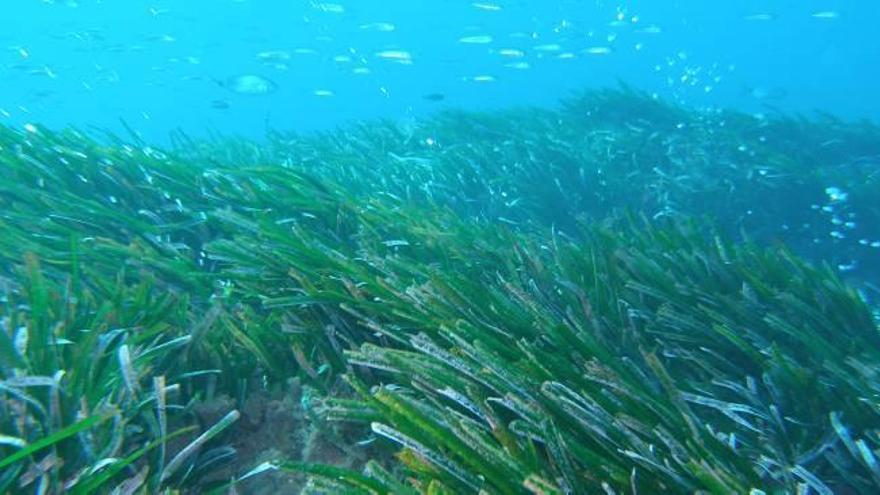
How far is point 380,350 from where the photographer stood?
8.34ft

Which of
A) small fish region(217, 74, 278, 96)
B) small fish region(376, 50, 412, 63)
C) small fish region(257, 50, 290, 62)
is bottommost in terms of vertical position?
small fish region(257, 50, 290, 62)

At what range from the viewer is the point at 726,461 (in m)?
2.30

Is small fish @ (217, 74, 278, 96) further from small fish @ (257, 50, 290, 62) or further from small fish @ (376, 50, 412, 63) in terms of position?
small fish @ (257, 50, 290, 62)

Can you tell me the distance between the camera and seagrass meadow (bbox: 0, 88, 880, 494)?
211 cm

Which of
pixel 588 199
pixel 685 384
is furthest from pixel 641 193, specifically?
pixel 685 384

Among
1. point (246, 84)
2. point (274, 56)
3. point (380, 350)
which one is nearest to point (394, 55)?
point (246, 84)

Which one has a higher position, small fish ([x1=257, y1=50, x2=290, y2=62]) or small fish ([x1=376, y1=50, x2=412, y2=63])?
small fish ([x1=376, y1=50, x2=412, y2=63])

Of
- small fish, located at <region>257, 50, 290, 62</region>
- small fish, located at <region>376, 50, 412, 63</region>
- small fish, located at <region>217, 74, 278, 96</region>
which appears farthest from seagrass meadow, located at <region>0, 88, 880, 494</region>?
small fish, located at <region>257, 50, 290, 62</region>

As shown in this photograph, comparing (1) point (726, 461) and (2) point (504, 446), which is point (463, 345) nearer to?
(2) point (504, 446)

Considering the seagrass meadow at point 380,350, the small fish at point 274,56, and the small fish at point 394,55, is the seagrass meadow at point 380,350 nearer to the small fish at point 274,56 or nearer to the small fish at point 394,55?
the small fish at point 394,55

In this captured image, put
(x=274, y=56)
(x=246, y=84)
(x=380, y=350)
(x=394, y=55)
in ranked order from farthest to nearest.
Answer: (x=274, y=56) → (x=394, y=55) → (x=246, y=84) → (x=380, y=350)

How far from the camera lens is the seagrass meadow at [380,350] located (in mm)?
2113

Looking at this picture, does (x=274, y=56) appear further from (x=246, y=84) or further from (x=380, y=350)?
(x=380, y=350)

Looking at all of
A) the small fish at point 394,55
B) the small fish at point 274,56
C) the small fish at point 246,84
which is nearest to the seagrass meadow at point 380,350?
the small fish at point 246,84
